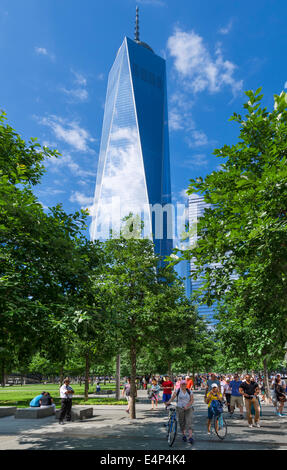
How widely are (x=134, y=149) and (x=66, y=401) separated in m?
144

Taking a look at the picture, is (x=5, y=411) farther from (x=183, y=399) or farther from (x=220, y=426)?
(x=220, y=426)

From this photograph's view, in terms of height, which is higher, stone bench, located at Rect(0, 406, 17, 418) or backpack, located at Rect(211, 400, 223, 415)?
backpack, located at Rect(211, 400, 223, 415)

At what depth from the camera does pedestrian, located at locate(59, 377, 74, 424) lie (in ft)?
48.7

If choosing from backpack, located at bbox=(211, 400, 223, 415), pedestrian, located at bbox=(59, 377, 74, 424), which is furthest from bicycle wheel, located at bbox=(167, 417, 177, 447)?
pedestrian, located at bbox=(59, 377, 74, 424)

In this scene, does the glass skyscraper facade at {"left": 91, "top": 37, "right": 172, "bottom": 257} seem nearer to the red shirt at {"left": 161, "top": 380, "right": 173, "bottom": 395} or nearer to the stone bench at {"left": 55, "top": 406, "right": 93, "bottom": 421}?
the red shirt at {"left": 161, "top": 380, "right": 173, "bottom": 395}

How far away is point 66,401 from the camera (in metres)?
15.3

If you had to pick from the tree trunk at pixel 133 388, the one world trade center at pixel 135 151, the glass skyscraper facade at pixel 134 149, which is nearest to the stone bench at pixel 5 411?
the tree trunk at pixel 133 388

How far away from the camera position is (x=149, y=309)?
642 inches

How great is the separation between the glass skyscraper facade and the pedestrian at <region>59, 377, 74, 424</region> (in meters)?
131

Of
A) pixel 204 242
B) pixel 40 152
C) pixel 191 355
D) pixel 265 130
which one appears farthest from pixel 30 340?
pixel 191 355

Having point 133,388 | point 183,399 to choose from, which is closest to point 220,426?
point 183,399

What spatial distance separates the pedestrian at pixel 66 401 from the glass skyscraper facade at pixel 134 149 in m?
131
